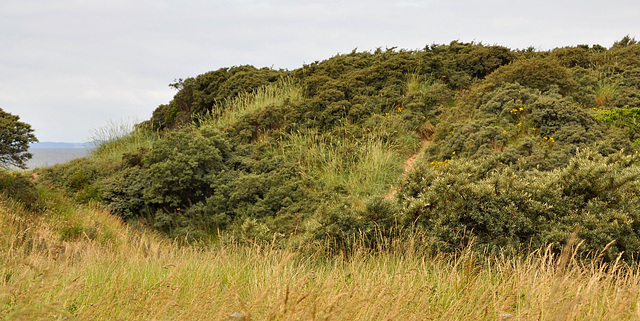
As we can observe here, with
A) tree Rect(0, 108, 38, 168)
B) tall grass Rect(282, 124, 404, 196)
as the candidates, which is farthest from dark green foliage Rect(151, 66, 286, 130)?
tree Rect(0, 108, 38, 168)

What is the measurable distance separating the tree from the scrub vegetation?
1.38 feet

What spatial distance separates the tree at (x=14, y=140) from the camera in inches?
433

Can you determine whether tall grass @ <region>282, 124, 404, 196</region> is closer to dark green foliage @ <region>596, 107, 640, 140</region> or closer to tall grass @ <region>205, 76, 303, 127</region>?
tall grass @ <region>205, 76, 303, 127</region>

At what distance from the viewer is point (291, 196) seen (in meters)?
10.3

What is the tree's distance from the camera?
1099cm

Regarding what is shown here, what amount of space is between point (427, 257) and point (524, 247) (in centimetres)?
130

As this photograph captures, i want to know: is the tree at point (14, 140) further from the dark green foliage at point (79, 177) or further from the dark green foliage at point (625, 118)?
the dark green foliage at point (625, 118)

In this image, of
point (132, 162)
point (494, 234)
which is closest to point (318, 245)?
point (494, 234)

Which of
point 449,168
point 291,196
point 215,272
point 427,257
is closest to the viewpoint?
point 215,272

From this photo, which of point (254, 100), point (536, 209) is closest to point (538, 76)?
point (536, 209)

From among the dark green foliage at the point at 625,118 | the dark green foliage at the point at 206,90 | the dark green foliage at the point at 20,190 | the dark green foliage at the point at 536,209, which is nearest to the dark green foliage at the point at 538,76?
the dark green foliage at the point at 625,118

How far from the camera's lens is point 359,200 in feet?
32.3

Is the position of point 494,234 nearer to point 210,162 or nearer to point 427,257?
point 427,257

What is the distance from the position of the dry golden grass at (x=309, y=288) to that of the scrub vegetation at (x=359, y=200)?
4 cm
